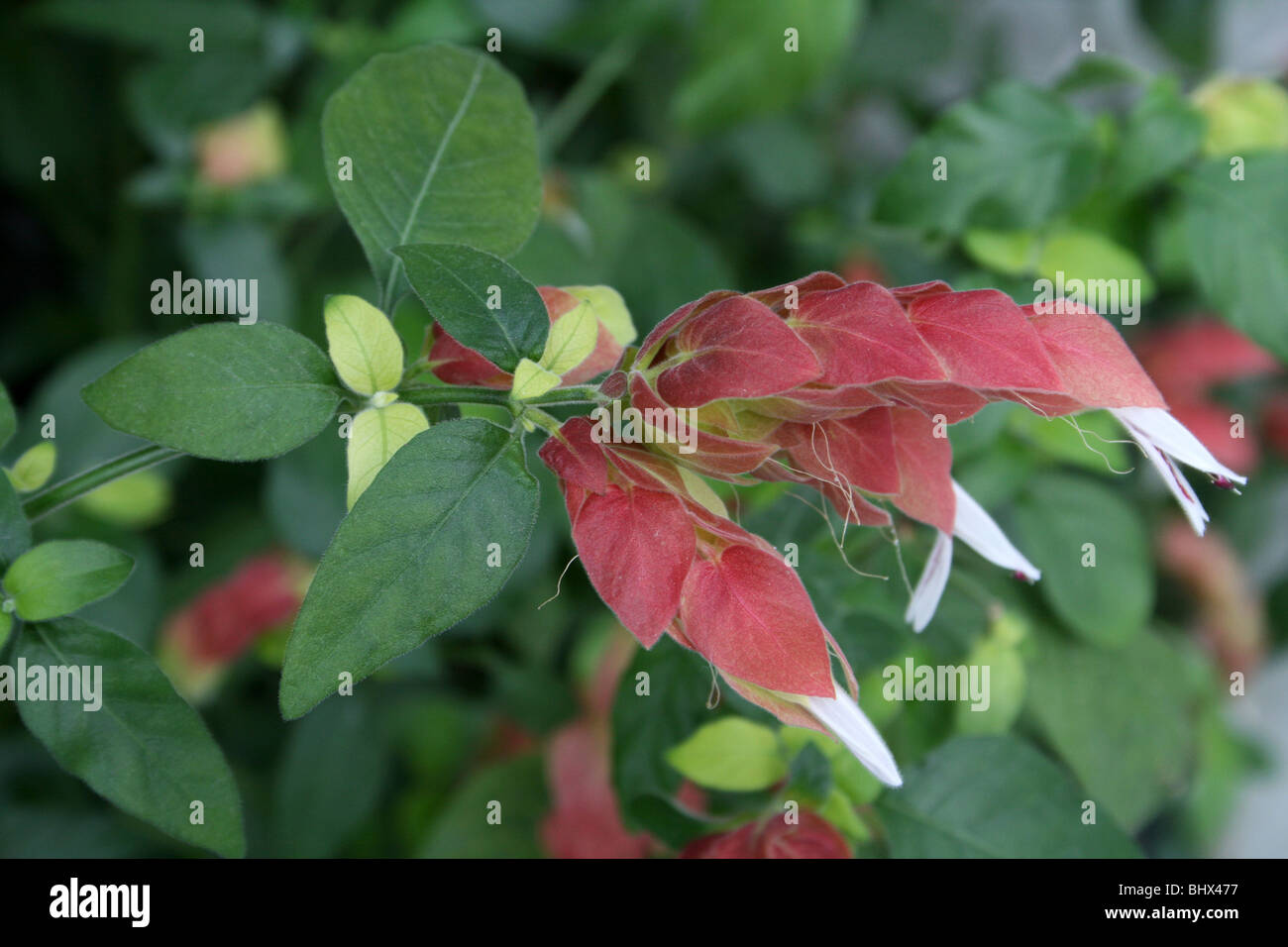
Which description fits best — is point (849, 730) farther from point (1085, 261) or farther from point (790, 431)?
point (1085, 261)

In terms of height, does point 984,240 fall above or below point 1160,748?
above

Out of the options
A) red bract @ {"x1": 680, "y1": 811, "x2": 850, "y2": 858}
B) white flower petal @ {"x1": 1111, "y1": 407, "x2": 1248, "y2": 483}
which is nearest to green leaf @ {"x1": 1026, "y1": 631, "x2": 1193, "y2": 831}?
red bract @ {"x1": 680, "y1": 811, "x2": 850, "y2": 858}

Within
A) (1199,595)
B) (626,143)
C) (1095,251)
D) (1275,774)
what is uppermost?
(626,143)

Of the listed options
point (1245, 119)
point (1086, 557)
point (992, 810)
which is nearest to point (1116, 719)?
point (1086, 557)

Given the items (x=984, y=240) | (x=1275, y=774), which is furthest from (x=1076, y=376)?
(x=1275, y=774)

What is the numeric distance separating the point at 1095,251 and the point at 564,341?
0.34 meters

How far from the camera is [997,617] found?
18.5 inches

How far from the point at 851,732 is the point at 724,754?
0.14 m

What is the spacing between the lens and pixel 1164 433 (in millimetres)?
271

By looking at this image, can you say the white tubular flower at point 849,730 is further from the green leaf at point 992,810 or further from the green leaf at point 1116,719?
the green leaf at point 1116,719

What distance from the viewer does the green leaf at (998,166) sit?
0.50 meters

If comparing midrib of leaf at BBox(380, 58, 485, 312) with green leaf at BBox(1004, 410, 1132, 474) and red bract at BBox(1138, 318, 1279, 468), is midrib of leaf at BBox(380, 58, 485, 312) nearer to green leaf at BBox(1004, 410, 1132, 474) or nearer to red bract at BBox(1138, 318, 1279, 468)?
green leaf at BBox(1004, 410, 1132, 474)
